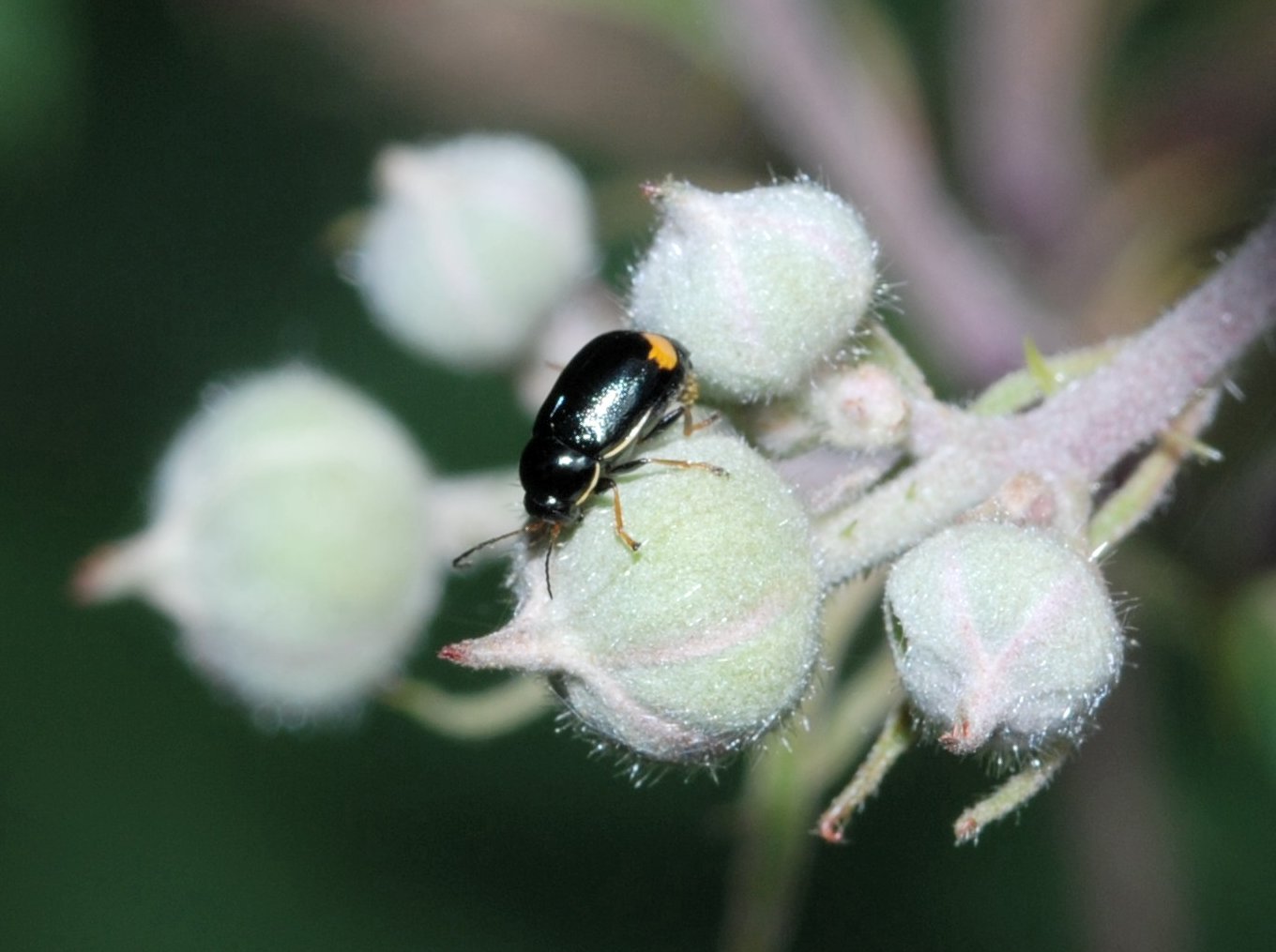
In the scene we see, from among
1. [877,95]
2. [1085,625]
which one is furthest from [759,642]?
[877,95]

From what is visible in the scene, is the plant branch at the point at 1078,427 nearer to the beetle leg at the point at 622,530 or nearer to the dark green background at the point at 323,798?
the beetle leg at the point at 622,530

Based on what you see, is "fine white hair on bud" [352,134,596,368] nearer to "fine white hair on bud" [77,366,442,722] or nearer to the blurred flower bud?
"fine white hair on bud" [77,366,442,722]

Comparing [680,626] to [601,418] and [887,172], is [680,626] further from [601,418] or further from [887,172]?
[887,172]

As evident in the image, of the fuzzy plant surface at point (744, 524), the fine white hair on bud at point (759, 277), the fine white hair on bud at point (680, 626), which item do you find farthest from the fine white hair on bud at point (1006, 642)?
the fine white hair on bud at point (759, 277)

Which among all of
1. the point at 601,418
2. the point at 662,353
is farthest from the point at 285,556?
the point at 662,353

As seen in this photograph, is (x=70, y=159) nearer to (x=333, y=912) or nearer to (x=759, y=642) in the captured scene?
(x=333, y=912)
